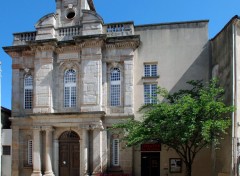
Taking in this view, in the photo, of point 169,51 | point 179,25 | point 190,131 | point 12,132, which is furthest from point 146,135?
point 12,132

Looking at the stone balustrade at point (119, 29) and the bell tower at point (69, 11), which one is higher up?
the bell tower at point (69, 11)

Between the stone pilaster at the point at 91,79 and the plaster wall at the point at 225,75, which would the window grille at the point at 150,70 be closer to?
the stone pilaster at the point at 91,79

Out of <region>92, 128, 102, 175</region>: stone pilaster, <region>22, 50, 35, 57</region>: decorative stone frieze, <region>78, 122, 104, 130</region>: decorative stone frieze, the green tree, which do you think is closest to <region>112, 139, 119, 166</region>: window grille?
<region>92, 128, 102, 175</region>: stone pilaster

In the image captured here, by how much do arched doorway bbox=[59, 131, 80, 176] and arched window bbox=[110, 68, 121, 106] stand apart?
382 cm

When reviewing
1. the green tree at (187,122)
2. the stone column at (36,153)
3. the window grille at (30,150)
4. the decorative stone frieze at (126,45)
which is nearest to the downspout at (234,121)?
the green tree at (187,122)

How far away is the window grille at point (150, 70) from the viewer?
23812 mm

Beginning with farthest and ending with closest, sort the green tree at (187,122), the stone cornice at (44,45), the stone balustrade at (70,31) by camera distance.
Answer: the stone balustrade at (70,31) → the stone cornice at (44,45) → the green tree at (187,122)

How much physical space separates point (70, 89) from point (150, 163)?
806 centimetres

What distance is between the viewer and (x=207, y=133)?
56.0 ft

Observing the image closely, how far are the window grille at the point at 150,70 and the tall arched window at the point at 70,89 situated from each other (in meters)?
5.45

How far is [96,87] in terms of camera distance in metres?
23.3

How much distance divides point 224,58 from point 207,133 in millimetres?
5691

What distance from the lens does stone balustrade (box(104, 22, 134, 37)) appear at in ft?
78.5

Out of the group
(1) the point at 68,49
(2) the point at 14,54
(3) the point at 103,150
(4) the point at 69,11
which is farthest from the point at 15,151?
(4) the point at 69,11
